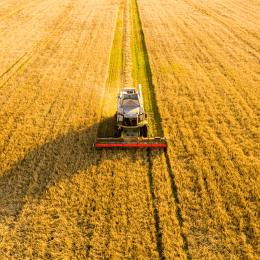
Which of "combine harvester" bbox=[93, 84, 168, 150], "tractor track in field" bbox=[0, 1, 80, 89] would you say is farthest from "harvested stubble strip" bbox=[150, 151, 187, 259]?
"tractor track in field" bbox=[0, 1, 80, 89]

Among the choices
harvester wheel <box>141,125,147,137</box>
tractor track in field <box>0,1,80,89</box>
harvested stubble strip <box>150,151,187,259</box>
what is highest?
tractor track in field <box>0,1,80,89</box>

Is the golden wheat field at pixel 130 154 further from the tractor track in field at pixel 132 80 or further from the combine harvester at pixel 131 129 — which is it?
the combine harvester at pixel 131 129

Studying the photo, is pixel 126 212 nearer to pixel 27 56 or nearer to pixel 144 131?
pixel 144 131

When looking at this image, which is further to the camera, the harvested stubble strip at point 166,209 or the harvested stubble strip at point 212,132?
the harvested stubble strip at point 212,132

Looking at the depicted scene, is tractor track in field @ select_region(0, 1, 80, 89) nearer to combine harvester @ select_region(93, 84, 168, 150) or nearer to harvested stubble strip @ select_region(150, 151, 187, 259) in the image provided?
combine harvester @ select_region(93, 84, 168, 150)

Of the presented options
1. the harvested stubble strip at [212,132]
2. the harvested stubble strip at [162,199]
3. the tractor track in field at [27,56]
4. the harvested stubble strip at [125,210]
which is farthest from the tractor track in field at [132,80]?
the tractor track in field at [27,56]

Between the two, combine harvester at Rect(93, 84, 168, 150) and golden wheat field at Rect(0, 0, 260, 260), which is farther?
combine harvester at Rect(93, 84, 168, 150)
